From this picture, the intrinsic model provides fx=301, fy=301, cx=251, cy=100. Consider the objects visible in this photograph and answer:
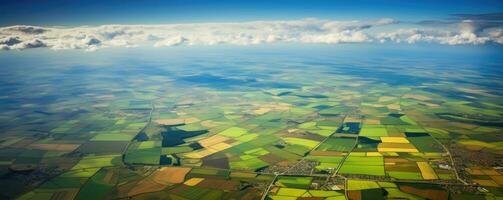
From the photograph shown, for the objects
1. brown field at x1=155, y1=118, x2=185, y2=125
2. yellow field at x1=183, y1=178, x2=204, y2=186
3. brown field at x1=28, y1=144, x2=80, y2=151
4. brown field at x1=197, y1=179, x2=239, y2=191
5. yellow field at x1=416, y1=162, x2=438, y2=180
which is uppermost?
brown field at x1=28, y1=144, x2=80, y2=151

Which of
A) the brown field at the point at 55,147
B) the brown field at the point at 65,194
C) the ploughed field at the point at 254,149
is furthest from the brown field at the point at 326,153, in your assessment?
the brown field at the point at 55,147

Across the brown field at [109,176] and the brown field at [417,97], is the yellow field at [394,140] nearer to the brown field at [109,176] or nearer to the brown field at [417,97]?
the brown field at [109,176]

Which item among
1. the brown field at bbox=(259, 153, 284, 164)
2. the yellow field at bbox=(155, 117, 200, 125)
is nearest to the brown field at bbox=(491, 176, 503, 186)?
the brown field at bbox=(259, 153, 284, 164)

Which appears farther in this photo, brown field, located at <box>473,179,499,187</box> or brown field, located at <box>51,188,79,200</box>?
brown field, located at <box>473,179,499,187</box>

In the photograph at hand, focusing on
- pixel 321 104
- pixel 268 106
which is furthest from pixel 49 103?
pixel 321 104

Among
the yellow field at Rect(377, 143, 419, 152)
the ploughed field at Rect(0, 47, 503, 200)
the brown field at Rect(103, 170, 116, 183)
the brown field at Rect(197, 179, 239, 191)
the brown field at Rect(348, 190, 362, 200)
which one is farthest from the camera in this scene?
the yellow field at Rect(377, 143, 419, 152)

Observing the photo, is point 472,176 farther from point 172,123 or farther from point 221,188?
point 172,123

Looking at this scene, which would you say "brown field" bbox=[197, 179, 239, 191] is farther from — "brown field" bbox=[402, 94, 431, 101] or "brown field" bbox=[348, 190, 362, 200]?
"brown field" bbox=[402, 94, 431, 101]
